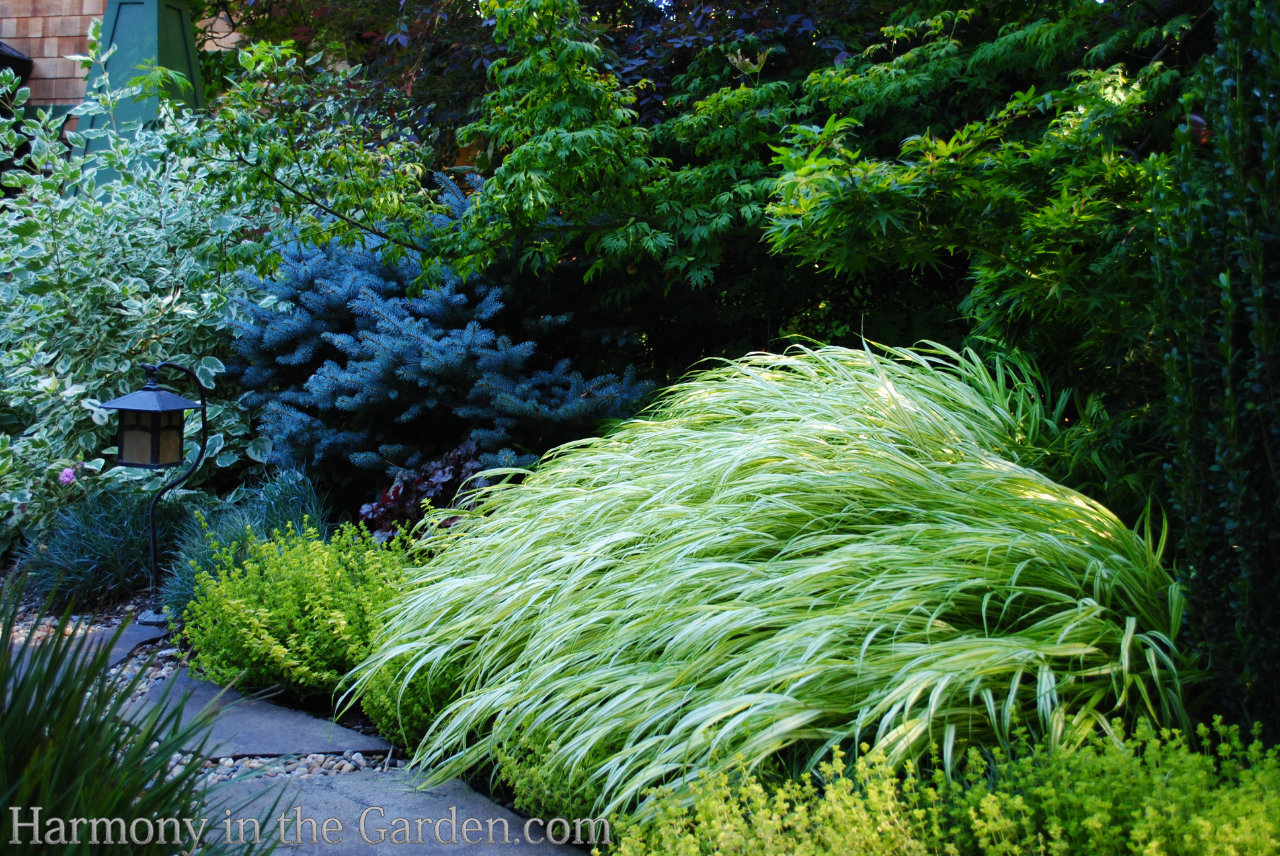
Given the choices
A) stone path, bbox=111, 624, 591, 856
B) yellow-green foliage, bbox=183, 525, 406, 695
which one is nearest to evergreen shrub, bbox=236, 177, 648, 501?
yellow-green foliage, bbox=183, 525, 406, 695

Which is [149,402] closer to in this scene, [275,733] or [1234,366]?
[275,733]

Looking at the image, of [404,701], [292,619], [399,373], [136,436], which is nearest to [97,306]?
[136,436]

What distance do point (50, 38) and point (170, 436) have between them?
608cm

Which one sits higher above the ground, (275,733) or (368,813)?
(368,813)

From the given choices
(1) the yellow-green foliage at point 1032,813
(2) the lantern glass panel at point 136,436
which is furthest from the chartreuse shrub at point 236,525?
(1) the yellow-green foliage at point 1032,813

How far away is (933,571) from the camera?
2223mm

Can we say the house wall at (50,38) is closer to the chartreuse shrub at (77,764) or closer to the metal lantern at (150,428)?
the metal lantern at (150,428)

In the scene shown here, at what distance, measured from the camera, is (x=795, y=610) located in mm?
2289

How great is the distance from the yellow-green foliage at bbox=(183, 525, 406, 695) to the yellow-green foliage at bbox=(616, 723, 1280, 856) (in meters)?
1.53

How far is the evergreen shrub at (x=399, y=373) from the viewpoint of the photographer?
420 centimetres

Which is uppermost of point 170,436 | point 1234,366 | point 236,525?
point 1234,366

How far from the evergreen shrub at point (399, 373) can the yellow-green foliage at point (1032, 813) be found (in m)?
A: 2.62

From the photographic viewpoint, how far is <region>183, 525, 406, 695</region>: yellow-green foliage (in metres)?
2.85

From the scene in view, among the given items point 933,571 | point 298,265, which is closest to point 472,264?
point 298,265
